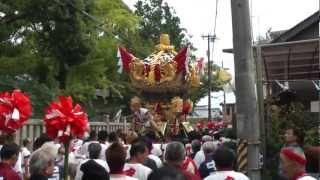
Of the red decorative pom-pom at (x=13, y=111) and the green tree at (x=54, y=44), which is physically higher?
the green tree at (x=54, y=44)

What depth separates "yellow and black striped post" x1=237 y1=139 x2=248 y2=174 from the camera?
9.08 m

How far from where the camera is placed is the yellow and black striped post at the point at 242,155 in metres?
9.08

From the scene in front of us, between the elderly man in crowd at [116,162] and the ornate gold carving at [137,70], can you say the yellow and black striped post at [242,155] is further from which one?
the ornate gold carving at [137,70]

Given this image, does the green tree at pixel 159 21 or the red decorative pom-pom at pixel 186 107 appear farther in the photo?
the green tree at pixel 159 21

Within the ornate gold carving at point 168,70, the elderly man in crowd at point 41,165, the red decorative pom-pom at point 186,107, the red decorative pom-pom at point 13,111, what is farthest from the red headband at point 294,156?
the red decorative pom-pom at point 186,107

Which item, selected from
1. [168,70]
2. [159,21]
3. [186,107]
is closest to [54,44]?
[168,70]

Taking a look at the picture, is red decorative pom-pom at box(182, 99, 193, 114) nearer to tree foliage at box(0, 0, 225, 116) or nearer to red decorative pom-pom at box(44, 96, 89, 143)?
tree foliage at box(0, 0, 225, 116)

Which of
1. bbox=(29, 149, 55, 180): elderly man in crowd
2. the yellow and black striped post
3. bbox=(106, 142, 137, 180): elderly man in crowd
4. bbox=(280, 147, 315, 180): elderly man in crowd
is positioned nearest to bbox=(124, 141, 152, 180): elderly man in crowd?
bbox=(106, 142, 137, 180): elderly man in crowd

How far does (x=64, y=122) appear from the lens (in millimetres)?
6656

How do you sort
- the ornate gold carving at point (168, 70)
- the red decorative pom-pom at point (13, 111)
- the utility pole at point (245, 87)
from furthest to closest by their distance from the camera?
the ornate gold carving at point (168, 70) < the utility pole at point (245, 87) < the red decorative pom-pom at point (13, 111)

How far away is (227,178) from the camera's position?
21.3 feet

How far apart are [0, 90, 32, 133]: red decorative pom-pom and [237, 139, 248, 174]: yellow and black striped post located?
3.23 metres

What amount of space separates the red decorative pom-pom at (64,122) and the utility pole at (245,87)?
3.07 m

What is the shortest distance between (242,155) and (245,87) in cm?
106
